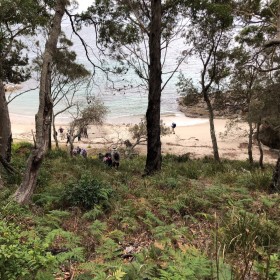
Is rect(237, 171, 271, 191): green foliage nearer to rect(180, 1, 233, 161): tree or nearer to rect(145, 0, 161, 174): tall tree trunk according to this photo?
rect(145, 0, 161, 174): tall tree trunk

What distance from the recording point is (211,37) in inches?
736

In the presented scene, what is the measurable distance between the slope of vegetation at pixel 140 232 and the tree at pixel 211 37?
11080 millimetres

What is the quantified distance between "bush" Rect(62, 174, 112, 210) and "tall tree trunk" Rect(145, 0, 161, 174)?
13.0 feet

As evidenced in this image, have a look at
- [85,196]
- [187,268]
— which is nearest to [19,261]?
[187,268]

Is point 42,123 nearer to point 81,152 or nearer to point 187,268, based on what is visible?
point 187,268

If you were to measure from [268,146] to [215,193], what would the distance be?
2392 cm

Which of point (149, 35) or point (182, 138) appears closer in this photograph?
point (149, 35)

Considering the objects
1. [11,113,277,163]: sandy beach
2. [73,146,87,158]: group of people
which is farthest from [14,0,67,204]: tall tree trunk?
[11,113,277,163]: sandy beach

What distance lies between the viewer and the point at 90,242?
4.32m

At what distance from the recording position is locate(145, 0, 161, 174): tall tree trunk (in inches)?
363

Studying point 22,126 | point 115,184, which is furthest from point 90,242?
point 22,126

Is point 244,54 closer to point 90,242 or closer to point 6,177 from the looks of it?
point 6,177

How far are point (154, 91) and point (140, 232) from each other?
5.55 metres

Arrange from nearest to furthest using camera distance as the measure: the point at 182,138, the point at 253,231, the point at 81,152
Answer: the point at 253,231 → the point at 81,152 → the point at 182,138
